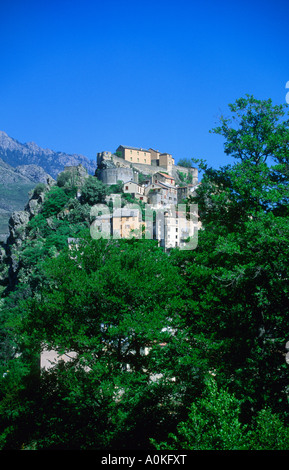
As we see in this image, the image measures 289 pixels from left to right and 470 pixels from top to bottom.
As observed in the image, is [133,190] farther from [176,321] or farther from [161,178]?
[176,321]

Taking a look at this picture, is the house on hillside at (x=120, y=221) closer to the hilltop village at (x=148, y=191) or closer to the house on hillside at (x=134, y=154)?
the hilltop village at (x=148, y=191)

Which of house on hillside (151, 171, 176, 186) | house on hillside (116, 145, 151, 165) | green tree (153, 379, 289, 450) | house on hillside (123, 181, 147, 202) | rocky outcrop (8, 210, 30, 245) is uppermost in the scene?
house on hillside (116, 145, 151, 165)

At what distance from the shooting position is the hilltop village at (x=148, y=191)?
54250 millimetres

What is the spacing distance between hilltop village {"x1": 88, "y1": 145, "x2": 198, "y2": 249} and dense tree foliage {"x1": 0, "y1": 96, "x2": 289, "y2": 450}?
1323 cm

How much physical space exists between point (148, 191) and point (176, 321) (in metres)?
61.7

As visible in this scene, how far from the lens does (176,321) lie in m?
13.4

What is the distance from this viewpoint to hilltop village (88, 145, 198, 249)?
54250mm

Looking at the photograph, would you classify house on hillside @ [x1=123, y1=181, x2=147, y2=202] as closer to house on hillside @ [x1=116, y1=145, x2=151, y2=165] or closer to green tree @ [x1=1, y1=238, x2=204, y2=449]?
house on hillside @ [x1=116, y1=145, x2=151, y2=165]

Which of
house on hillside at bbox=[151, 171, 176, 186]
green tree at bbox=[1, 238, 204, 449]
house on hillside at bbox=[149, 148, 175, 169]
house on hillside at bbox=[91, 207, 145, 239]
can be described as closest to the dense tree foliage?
green tree at bbox=[1, 238, 204, 449]

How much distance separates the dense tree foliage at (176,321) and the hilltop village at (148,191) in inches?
521

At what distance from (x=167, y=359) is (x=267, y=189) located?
6591mm

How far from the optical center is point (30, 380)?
17781mm
